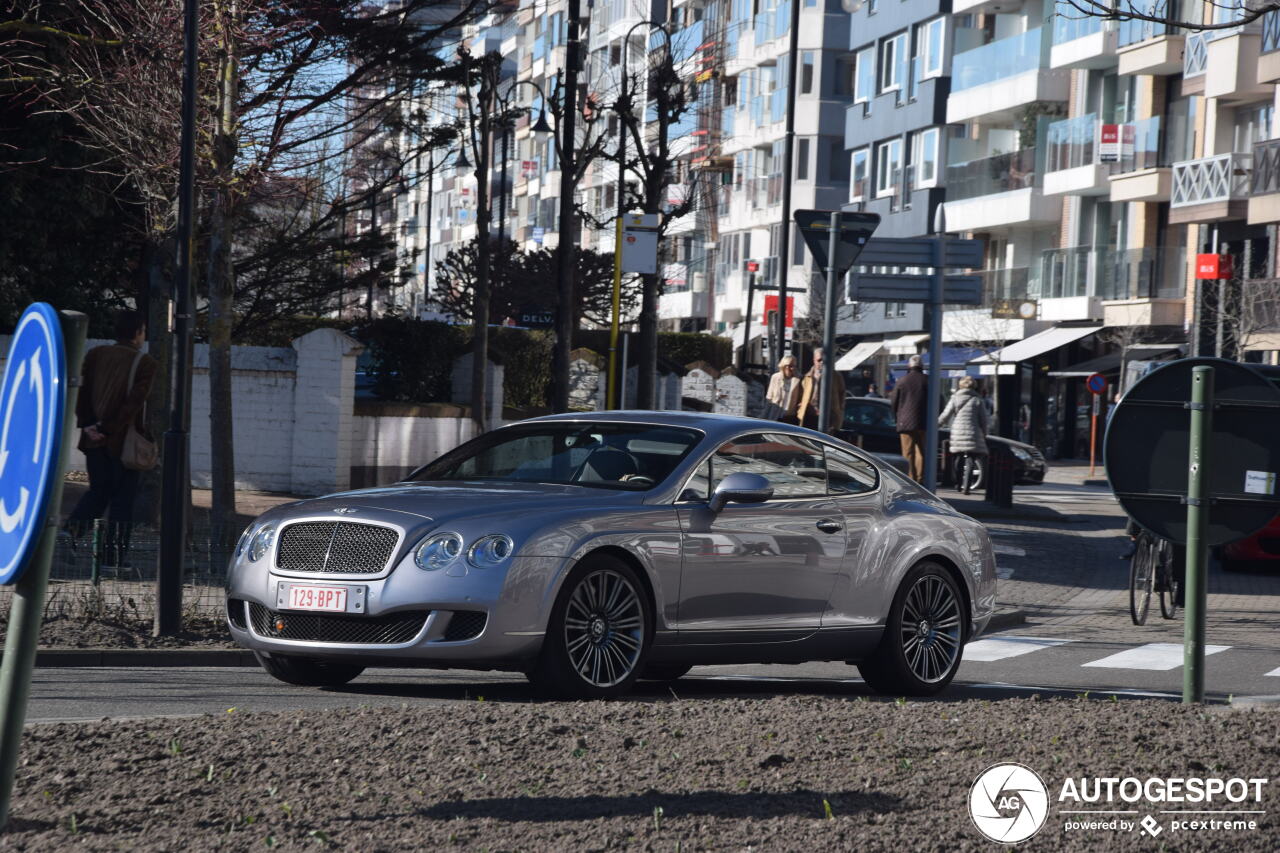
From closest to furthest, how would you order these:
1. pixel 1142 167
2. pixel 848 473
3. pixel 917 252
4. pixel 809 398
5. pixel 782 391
Answer: pixel 848 473
pixel 917 252
pixel 809 398
pixel 782 391
pixel 1142 167

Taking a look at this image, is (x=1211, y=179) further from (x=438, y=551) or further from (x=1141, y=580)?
(x=438, y=551)

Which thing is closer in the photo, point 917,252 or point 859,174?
point 917,252

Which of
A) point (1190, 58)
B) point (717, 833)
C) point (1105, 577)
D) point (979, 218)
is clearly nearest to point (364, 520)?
point (717, 833)

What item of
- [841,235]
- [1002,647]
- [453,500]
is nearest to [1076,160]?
[841,235]

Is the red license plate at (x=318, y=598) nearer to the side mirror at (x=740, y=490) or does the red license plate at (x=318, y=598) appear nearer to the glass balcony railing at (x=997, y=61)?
the side mirror at (x=740, y=490)

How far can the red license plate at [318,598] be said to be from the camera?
9312mm

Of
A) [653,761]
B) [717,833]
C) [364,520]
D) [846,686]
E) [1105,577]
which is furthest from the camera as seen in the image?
[1105,577]

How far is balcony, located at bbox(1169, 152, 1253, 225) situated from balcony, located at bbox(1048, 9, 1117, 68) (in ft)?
20.3

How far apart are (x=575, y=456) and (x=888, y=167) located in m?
57.9

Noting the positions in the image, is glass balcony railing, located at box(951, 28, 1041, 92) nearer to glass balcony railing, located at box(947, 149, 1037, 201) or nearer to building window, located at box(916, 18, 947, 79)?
building window, located at box(916, 18, 947, 79)

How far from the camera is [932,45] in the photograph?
210ft

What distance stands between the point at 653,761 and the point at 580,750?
0.29 m

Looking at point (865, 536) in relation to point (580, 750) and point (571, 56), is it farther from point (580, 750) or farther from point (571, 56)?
point (571, 56)

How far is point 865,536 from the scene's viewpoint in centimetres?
1091
